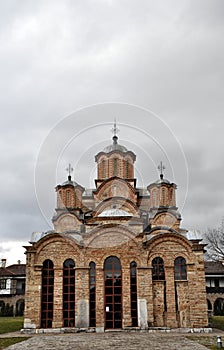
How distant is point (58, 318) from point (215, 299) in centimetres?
2258

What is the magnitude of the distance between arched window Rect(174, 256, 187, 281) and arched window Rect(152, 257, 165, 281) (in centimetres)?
79

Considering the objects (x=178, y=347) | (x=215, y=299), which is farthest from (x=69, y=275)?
(x=215, y=299)

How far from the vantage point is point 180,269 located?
21547mm

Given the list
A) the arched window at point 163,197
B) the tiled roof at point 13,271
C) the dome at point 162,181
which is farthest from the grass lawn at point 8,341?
A: the tiled roof at point 13,271

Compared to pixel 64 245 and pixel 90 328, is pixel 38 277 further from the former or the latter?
pixel 90 328

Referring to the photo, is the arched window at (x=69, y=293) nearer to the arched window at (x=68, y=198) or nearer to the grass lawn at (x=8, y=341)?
the grass lawn at (x=8, y=341)

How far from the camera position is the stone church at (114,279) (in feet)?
67.7

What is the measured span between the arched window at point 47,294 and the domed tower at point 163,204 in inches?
353

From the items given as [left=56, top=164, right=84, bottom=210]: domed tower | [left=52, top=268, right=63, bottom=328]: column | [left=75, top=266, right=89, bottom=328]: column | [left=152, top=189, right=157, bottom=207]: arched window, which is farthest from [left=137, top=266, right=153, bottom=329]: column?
[left=152, top=189, right=157, bottom=207]: arched window

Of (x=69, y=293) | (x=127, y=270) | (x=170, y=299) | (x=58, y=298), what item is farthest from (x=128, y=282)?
(x=58, y=298)

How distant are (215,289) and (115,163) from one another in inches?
750

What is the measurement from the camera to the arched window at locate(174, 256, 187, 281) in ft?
70.3

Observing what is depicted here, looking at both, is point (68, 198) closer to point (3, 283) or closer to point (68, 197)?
point (68, 197)

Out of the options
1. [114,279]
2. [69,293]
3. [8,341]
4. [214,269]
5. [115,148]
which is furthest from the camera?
[214,269]
